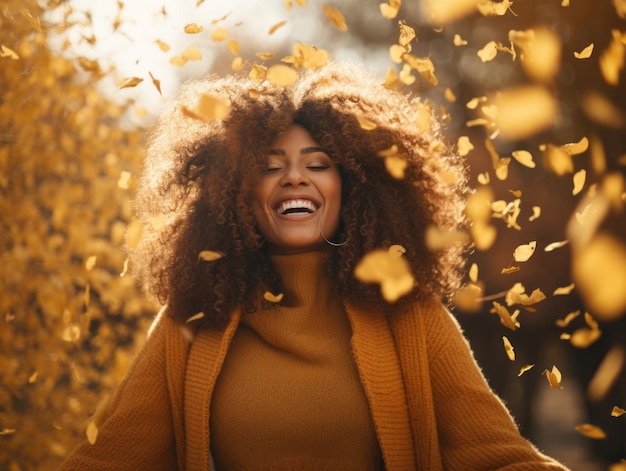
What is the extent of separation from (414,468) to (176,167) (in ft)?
4.20

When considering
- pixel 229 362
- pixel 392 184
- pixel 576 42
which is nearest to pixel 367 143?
pixel 392 184

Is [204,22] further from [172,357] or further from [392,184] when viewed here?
[172,357]

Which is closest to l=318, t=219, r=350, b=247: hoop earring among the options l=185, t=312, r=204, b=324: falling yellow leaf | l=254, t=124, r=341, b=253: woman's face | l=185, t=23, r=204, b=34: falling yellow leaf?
l=254, t=124, r=341, b=253: woman's face

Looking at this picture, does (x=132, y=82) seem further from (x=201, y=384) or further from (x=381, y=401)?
(x=381, y=401)

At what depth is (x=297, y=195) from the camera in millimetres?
2260

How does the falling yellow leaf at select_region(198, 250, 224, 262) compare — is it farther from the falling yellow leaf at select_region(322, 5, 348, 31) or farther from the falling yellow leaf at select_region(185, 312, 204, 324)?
the falling yellow leaf at select_region(322, 5, 348, 31)

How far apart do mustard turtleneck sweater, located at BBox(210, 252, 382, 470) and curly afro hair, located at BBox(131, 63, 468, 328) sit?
101 mm

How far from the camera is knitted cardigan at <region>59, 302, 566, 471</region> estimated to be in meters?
2.07

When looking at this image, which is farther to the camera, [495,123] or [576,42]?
[576,42]

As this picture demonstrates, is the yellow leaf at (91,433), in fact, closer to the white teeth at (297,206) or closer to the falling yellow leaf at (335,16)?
the white teeth at (297,206)

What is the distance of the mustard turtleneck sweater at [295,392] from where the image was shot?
210 centimetres

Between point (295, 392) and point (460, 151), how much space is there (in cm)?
90

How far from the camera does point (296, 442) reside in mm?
2096

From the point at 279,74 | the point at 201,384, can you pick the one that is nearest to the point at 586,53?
the point at 279,74
